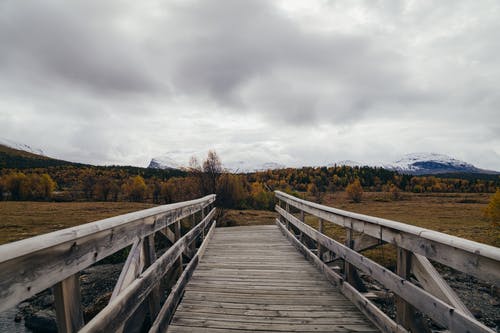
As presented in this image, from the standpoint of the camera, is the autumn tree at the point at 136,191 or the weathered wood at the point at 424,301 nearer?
the weathered wood at the point at 424,301

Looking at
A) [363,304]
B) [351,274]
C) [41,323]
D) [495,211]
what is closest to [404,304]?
[363,304]

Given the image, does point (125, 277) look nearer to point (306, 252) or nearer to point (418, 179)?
point (306, 252)

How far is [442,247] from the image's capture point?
6.57 ft

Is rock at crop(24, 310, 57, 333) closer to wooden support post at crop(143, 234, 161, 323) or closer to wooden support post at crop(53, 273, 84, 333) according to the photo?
wooden support post at crop(143, 234, 161, 323)

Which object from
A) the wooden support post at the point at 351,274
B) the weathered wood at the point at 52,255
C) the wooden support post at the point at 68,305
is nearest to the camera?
the weathered wood at the point at 52,255

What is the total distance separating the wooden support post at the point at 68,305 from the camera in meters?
1.50

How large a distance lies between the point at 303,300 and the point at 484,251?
2619mm

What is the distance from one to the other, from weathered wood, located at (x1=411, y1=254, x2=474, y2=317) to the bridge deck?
1.08m

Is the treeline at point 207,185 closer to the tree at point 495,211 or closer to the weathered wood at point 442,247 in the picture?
the weathered wood at point 442,247

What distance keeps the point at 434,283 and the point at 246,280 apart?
298cm

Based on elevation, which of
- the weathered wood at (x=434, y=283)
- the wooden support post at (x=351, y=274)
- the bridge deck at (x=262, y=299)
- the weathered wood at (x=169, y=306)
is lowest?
the bridge deck at (x=262, y=299)

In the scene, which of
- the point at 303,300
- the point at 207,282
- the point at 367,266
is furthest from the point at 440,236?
the point at 207,282

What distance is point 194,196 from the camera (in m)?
14.0

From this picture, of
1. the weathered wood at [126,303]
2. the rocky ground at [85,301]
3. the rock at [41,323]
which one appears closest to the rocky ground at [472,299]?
the weathered wood at [126,303]
